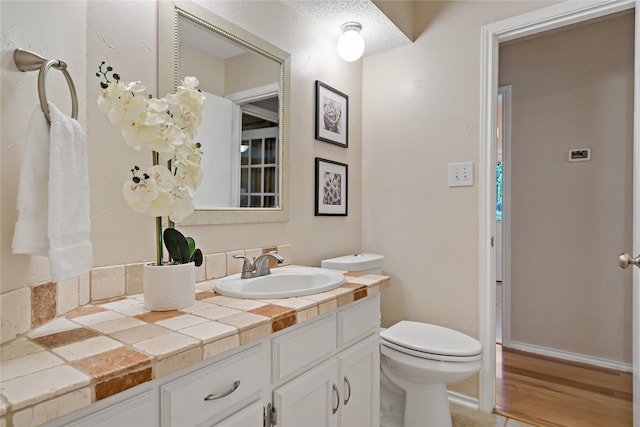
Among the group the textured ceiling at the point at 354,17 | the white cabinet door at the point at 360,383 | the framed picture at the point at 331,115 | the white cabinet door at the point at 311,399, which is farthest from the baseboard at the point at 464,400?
the textured ceiling at the point at 354,17

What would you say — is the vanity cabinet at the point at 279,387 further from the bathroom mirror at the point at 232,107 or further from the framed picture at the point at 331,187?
the framed picture at the point at 331,187

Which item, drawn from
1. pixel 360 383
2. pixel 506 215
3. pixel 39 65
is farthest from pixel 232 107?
pixel 506 215

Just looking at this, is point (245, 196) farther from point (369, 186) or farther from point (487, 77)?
point (487, 77)

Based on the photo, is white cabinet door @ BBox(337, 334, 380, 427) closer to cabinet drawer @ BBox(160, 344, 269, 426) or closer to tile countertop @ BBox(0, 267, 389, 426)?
tile countertop @ BBox(0, 267, 389, 426)

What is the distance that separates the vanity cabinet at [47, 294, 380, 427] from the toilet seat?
0.26 metres

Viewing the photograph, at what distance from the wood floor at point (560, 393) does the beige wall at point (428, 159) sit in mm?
347

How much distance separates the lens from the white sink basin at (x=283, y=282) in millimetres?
1225

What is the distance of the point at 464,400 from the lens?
6.61 feet

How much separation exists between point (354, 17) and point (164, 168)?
1.47 meters

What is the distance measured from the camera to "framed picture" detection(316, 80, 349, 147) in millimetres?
1992

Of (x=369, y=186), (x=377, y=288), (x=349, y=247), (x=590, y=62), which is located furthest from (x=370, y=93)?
(x=590, y=62)

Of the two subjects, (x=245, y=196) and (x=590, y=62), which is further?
(x=590, y=62)

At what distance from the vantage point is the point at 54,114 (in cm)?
76

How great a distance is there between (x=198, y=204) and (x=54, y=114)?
66 cm
